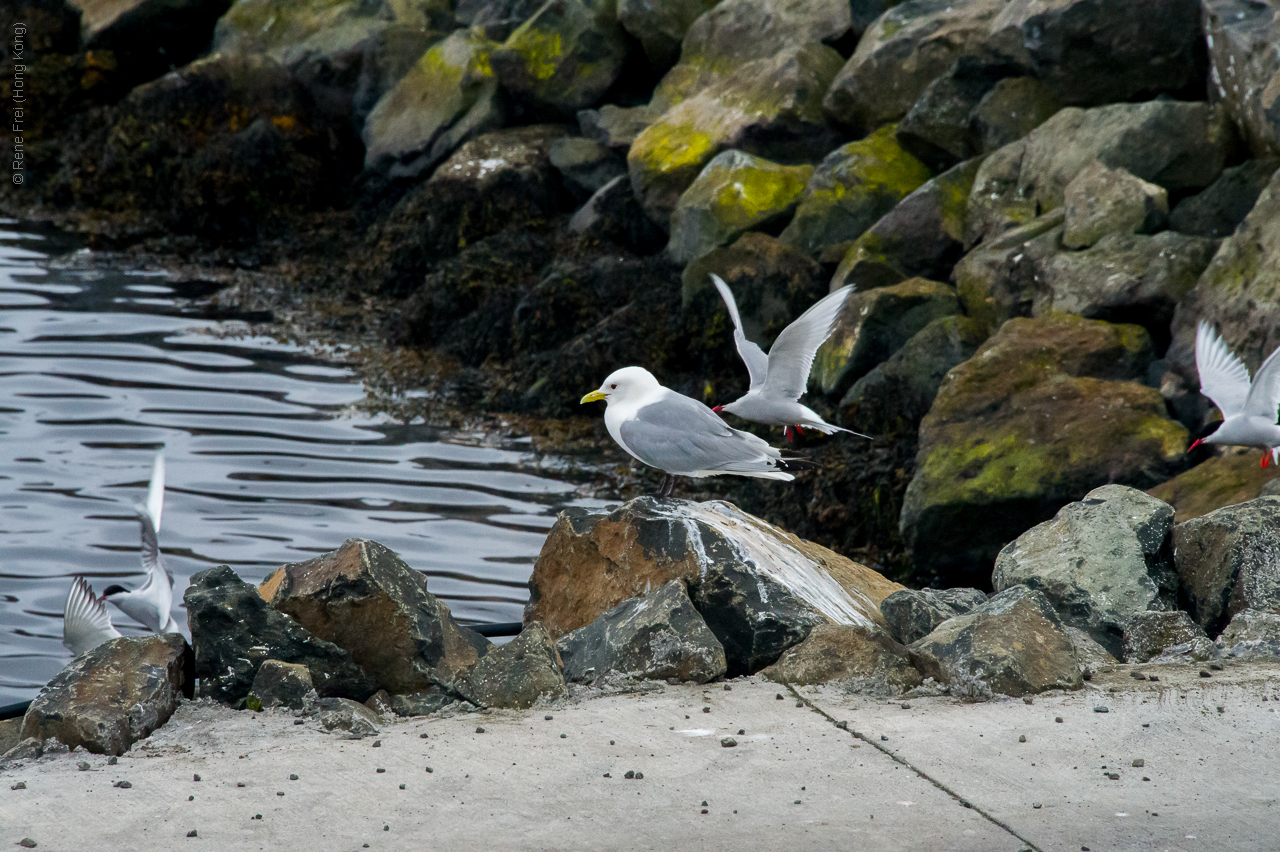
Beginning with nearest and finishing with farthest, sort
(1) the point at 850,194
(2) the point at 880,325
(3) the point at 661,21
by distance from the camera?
1. (2) the point at 880,325
2. (1) the point at 850,194
3. (3) the point at 661,21

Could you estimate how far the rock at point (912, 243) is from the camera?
9.15m

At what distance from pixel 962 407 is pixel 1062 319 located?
0.89 metres

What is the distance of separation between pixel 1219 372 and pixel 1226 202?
95.3 inches

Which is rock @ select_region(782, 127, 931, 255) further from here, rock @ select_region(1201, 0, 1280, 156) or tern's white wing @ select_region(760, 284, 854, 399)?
tern's white wing @ select_region(760, 284, 854, 399)

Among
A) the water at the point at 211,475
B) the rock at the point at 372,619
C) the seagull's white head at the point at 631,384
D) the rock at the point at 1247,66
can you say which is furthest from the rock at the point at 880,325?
the rock at the point at 372,619

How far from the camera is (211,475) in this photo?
8.29 metres

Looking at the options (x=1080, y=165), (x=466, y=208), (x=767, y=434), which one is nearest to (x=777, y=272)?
(x=767, y=434)

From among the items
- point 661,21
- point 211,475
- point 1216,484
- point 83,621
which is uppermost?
point 661,21

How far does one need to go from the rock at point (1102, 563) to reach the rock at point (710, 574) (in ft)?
1.97

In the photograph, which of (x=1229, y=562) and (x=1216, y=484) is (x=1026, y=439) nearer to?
(x=1216, y=484)

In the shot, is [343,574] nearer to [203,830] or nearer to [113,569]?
[203,830]

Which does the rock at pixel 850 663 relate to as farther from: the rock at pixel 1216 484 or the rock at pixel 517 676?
the rock at pixel 1216 484

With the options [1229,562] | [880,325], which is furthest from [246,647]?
[880,325]

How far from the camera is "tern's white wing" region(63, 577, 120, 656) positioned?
4.77 meters
